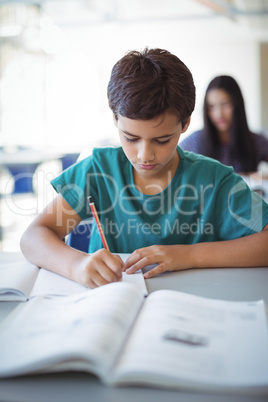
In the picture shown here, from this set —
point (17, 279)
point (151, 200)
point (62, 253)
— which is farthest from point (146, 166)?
point (17, 279)

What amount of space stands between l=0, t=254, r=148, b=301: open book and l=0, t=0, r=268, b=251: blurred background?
8.44 ft

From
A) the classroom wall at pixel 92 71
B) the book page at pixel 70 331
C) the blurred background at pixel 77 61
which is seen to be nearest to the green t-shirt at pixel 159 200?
the book page at pixel 70 331

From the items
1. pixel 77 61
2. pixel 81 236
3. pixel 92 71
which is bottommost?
pixel 81 236

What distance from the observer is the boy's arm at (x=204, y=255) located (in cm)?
100

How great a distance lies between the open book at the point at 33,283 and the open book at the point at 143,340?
91mm

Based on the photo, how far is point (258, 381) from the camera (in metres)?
0.53

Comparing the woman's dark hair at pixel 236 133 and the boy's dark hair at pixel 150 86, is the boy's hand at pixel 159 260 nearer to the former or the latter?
the boy's dark hair at pixel 150 86

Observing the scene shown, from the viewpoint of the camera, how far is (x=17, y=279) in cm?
93

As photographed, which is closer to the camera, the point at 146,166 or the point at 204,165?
the point at 146,166

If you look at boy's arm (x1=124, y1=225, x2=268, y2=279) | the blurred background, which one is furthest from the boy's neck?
the blurred background

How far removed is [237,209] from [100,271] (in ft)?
1.62

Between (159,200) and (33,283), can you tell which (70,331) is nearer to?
(33,283)

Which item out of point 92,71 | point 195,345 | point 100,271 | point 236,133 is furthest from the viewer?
point 92,71

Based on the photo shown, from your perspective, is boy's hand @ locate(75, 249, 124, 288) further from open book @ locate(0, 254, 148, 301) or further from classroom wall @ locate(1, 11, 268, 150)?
classroom wall @ locate(1, 11, 268, 150)
